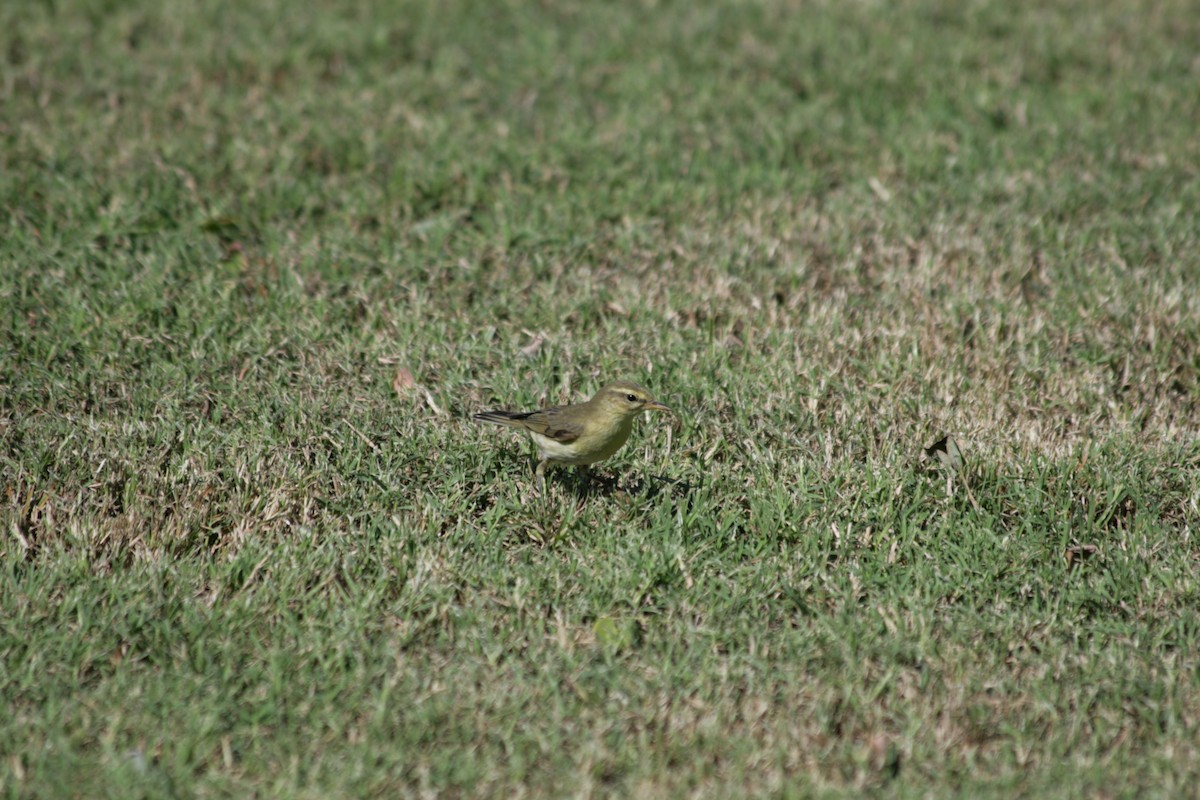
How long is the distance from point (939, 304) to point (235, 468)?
3.68m

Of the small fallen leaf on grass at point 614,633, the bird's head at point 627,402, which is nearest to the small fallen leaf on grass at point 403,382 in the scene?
the bird's head at point 627,402

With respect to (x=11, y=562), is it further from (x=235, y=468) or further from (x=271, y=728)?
(x=271, y=728)

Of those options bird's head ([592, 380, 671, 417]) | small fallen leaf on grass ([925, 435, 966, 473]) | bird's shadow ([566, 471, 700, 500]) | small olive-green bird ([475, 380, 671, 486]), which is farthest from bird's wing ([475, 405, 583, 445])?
small fallen leaf on grass ([925, 435, 966, 473])

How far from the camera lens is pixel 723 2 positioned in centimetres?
1003

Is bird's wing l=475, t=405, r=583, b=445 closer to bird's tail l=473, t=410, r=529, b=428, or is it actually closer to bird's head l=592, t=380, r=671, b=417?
bird's tail l=473, t=410, r=529, b=428

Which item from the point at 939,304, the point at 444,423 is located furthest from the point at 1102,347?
the point at 444,423

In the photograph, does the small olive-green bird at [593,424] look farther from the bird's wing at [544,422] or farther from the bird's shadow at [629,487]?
the bird's shadow at [629,487]

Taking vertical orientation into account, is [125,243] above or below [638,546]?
above

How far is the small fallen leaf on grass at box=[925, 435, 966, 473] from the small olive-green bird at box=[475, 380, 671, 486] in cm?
124

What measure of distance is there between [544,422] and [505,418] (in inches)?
7.5

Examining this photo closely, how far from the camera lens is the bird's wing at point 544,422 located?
5.03m

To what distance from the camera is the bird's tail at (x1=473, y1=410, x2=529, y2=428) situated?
17.2 ft

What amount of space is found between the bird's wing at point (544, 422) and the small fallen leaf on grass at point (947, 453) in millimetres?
1593

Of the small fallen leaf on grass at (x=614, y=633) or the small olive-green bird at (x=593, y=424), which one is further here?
the small olive-green bird at (x=593, y=424)
